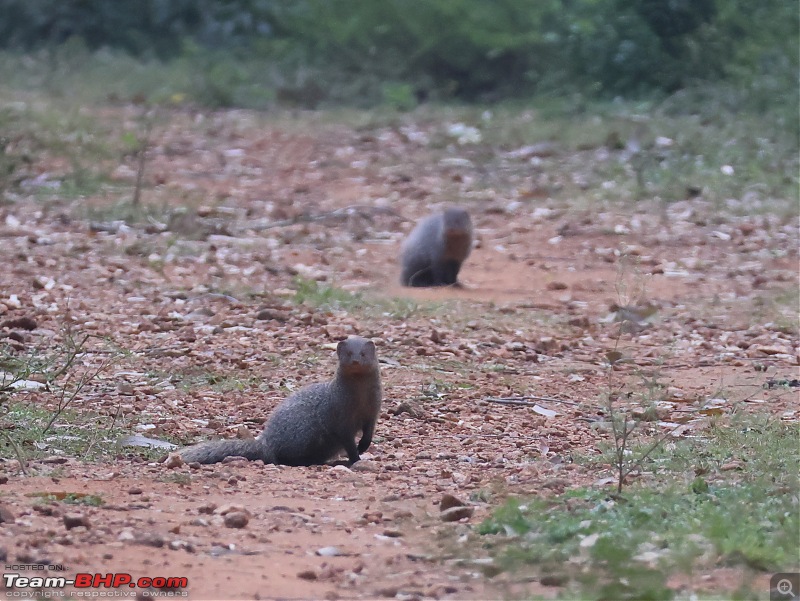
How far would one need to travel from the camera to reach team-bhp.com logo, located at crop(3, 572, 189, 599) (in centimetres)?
273

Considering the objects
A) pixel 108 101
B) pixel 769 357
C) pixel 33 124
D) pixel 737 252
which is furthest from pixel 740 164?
pixel 108 101

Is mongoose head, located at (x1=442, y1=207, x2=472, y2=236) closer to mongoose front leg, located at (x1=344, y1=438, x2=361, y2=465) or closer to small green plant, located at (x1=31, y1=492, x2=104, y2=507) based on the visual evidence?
mongoose front leg, located at (x1=344, y1=438, x2=361, y2=465)

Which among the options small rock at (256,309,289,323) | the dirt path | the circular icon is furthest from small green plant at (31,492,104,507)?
small rock at (256,309,289,323)

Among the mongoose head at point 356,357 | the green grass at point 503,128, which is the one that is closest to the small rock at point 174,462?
the mongoose head at point 356,357

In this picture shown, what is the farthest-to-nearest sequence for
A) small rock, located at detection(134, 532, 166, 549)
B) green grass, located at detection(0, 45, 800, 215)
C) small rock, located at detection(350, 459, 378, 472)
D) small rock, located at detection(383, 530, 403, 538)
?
green grass, located at detection(0, 45, 800, 215) → small rock, located at detection(350, 459, 378, 472) → small rock, located at detection(383, 530, 403, 538) → small rock, located at detection(134, 532, 166, 549)

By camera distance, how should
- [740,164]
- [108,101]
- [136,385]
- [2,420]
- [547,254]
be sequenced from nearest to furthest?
[2,420] < [136,385] < [547,254] < [740,164] < [108,101]

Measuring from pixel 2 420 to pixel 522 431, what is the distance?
1.87m

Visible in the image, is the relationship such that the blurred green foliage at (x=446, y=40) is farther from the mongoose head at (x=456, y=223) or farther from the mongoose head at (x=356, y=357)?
the mongoose head at (x=356, y=357)

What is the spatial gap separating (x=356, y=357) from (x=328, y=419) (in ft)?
0.80

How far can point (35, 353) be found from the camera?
17.3ft

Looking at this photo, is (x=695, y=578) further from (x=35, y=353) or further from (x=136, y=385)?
(x=35, y=353)

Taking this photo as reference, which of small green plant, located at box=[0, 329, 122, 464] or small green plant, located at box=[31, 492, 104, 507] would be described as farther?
small green plant, located at box=[0, 329, 122, 464]

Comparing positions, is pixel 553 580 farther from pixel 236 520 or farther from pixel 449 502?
pixel 236 520

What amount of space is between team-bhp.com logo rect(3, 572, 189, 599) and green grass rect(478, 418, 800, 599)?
2.61ft
